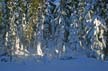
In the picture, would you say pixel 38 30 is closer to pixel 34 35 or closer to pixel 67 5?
pixel 34 35

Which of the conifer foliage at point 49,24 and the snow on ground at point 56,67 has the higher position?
the conifer foliage at point 49,24

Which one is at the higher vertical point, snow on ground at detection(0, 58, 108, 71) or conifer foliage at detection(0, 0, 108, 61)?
conifer foliage at detection(0, 0, 108, 61)

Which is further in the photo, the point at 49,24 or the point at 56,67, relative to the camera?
the point at 49,24

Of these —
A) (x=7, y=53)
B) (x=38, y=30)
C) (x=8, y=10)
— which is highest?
(x=8, y=10)

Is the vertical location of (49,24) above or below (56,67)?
above

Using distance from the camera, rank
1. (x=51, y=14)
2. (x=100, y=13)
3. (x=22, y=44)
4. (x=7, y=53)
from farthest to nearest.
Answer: (x=22, y=44) → (x=51, y=14) → (x=7, y=53) → (x=100, y=13)

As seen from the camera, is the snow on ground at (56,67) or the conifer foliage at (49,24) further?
the conifer foliage at (49,24)

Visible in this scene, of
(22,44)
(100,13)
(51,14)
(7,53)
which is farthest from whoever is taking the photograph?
(22,44)

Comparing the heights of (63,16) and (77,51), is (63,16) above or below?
above

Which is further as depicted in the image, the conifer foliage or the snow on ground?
the conifer foliage

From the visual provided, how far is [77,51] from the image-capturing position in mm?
40344

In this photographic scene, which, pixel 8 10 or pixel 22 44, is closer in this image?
pixel 8 10

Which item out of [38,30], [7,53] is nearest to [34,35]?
[38,30]

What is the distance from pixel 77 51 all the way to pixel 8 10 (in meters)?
9.73
